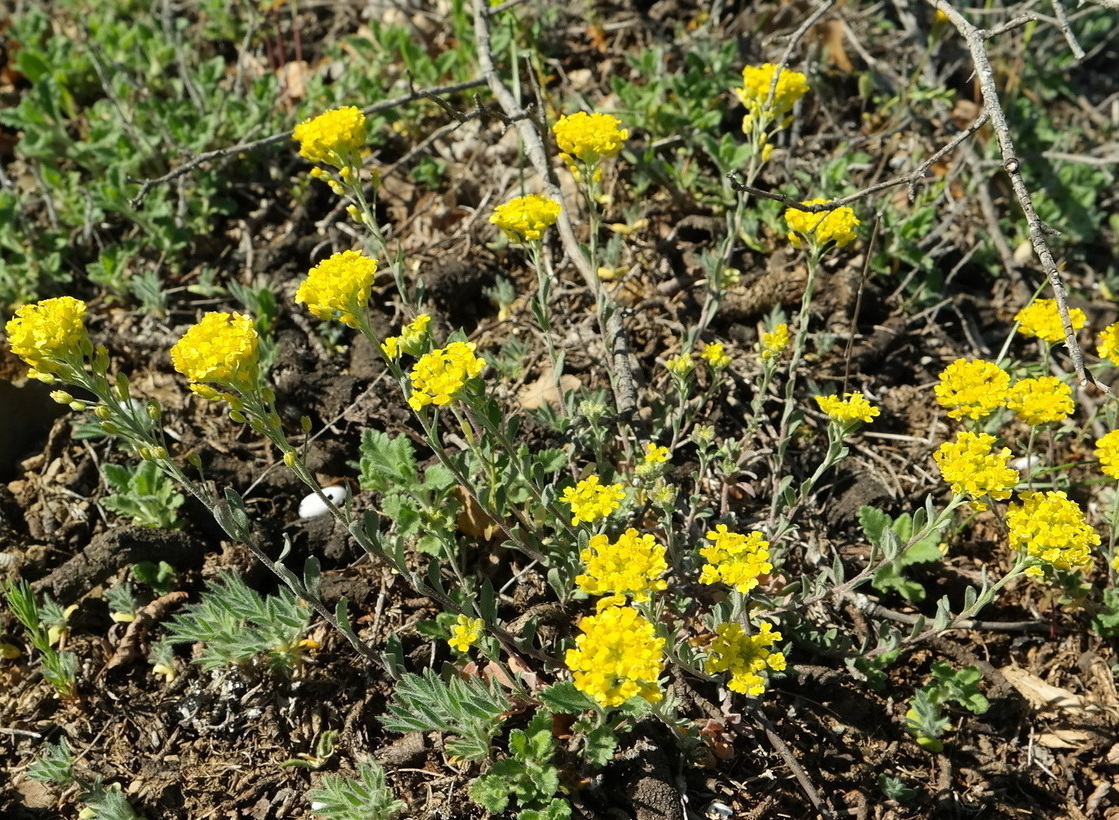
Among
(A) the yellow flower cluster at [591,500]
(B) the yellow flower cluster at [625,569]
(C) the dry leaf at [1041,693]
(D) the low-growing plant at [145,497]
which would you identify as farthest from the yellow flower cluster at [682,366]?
(D) the low-growing plant at [145,497]

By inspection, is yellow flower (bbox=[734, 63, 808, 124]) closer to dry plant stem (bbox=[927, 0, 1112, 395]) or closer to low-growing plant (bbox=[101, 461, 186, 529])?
dry plant stem (bbox=[927, 0, 1112, 395])

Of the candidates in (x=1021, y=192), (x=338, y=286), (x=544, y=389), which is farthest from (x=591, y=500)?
(x=1021, y=192)

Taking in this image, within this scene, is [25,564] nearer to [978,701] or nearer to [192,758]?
[192,758]

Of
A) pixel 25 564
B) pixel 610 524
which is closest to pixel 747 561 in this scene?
pixel 610 524

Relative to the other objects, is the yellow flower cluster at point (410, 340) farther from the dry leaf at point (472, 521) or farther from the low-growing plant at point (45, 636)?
the low-growing plant at point (45, 636)

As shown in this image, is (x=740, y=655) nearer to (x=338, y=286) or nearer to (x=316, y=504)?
(x=338, y=286)

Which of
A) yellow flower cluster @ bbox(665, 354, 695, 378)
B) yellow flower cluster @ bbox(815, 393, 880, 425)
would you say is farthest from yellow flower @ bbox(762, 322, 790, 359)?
yellow flower cluster @ bbox(815, 393, 880, 425)

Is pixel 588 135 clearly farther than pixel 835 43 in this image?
No
